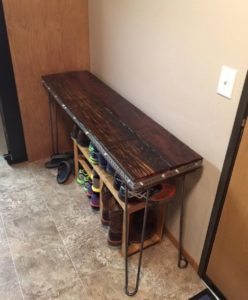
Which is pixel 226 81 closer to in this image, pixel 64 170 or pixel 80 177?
pixel 80 177

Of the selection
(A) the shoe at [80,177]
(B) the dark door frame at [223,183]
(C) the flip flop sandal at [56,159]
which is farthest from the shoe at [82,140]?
(B) the dark door frame at [223,183]

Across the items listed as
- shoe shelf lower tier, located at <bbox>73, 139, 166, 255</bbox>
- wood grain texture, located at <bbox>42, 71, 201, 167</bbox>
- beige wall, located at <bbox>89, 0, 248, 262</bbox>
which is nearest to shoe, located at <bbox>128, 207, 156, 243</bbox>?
shoe shelf lower tier, located at <bbox>73, 139, 166, 255</bbox>

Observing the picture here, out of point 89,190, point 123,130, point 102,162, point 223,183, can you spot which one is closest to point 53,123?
point 89,190

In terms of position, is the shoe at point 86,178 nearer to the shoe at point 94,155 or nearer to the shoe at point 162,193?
the shoe at point 94,155

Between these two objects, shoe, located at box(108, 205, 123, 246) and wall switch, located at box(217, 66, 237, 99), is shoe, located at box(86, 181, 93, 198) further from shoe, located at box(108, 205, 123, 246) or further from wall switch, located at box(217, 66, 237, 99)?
wall switch, located at box(217, 66, 237, 99)

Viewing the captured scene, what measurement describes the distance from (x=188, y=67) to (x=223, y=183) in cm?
56

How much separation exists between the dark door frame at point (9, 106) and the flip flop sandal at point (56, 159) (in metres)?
0.21

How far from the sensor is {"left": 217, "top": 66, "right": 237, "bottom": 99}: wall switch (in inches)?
46.0

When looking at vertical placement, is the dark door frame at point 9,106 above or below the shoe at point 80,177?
above

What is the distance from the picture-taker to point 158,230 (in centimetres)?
186

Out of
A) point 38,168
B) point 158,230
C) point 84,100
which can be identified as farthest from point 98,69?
point 158,230

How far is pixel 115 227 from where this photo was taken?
173 cm

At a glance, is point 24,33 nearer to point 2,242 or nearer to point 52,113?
point 52,113

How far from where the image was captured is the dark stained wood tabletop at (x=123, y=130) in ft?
4.46
